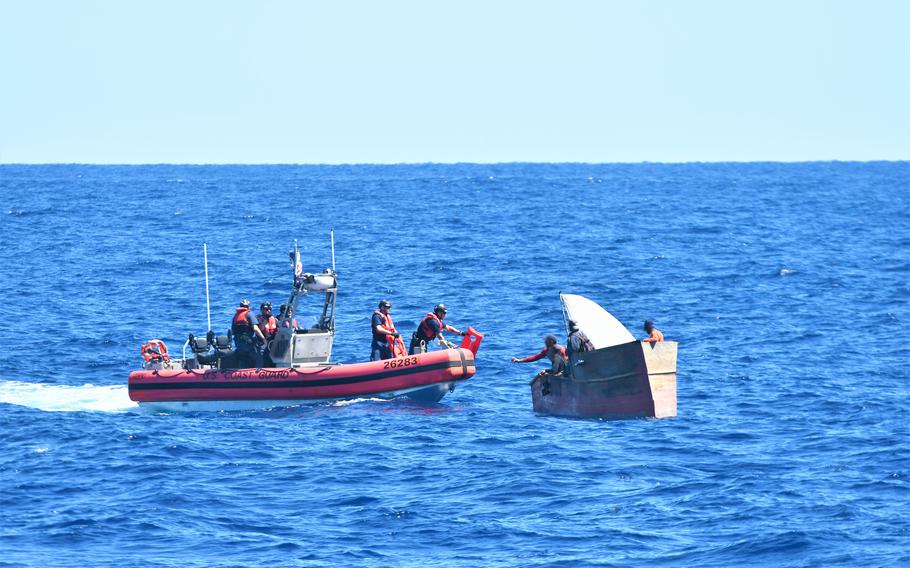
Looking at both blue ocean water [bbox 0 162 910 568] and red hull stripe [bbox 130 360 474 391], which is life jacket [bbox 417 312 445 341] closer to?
red hull stripe [bbox 130 360 474 391]

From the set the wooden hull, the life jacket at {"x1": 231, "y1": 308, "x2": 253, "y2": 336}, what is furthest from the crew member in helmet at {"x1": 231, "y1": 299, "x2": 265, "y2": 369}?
the wooden hull

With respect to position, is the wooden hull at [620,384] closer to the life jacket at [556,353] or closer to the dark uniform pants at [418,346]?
the life jacket at [556,353]

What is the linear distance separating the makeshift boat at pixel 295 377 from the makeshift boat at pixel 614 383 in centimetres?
179

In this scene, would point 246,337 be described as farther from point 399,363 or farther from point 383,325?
point 399,363

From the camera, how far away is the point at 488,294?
45.1 meters

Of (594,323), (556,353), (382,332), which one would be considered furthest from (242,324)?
(594,323)

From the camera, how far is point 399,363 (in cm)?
2641

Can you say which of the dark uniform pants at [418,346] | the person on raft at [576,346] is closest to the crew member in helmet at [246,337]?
the dark uniform pants at [418,346]

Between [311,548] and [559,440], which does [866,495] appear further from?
[311,548]

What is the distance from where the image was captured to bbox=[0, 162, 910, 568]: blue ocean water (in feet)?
57.6

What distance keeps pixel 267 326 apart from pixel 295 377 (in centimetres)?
155

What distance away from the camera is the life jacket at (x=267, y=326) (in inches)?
1079

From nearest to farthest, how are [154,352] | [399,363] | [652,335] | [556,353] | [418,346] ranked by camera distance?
[652,335] < [556,353] < [399,363] < [418,346] < [154,352]

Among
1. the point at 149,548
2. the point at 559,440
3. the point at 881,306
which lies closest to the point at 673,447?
the point at 559,440
